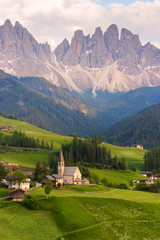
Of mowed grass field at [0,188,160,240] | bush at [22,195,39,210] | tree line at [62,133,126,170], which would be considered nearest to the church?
tree line at [62,133,126,170]

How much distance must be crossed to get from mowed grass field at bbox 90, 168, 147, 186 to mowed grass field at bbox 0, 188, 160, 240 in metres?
63.8

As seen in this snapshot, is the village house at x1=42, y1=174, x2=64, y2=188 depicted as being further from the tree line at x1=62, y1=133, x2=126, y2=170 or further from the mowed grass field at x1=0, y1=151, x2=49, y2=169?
the tree line at x1=62, y1=133, x2=126, y2=170

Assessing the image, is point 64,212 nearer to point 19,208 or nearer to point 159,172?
point 19,208

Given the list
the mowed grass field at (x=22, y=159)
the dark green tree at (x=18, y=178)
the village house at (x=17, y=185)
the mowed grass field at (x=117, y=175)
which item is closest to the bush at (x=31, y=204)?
the dark green tree at (x=18, y=178)

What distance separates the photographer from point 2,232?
66438mm

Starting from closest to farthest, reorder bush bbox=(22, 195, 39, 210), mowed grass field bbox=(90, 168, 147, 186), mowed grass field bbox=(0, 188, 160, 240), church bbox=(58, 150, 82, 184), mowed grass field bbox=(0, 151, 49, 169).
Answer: mowed grass field bbox=(0, 188, 160, 240)
bush bbox=(22, 195, 39, 210)
church bbox=(58, 150, 82, 184)
mowed grass field bbox=(90, 168, 147, 186)
mowed grass field bbox=(0, 151, 49, 169)

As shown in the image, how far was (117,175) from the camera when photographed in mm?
169500

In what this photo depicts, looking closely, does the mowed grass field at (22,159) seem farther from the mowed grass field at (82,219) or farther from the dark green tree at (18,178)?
the mowed grass field at (82,219)

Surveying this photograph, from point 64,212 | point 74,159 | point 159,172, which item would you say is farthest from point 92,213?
point 159,172

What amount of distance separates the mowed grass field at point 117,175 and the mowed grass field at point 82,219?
6378 cm

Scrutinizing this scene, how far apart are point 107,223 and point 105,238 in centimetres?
815

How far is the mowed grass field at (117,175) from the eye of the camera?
6308 inches

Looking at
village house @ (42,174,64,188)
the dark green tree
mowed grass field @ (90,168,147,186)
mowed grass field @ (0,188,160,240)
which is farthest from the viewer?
mowed grass field @ (90,168,147,186)

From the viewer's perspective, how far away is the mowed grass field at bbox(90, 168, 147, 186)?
160212 millimetres
